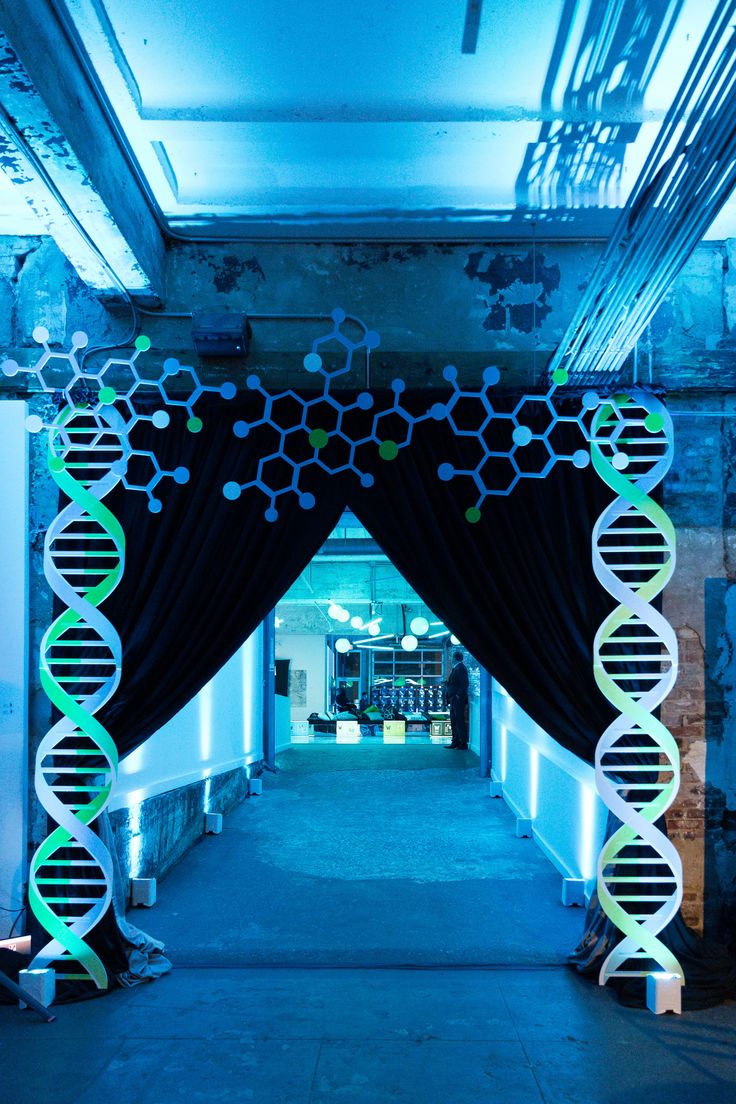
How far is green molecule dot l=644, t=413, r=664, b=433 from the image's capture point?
11.5 ft

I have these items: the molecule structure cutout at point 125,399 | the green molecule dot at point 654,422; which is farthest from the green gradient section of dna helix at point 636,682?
the molecule structure cutout at point 125,399

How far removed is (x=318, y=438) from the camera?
348 cm

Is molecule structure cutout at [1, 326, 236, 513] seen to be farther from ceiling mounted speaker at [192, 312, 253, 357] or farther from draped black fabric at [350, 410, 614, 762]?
draped black fabric at [350, 410, 614, 762]

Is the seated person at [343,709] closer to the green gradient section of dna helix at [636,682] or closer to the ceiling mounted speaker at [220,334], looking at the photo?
the green gradient section of dna helix at [636,682]

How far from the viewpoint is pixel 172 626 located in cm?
362

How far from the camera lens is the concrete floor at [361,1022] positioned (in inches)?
106

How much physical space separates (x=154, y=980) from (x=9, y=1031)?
59 centimetres

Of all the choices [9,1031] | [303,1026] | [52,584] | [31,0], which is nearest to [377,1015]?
[303,1026]

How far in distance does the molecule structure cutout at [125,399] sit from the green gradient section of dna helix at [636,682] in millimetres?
1668

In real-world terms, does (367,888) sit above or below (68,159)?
below

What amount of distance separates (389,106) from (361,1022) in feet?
10.7

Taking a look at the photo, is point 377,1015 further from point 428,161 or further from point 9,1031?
point 428,161

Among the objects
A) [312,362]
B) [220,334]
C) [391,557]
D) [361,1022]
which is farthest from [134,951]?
[220,334]

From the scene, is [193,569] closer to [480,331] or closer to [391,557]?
[391,557]
